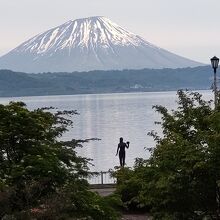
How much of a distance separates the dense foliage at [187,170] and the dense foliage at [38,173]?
1.23 meters

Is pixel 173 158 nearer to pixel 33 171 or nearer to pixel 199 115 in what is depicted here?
pixel 199 115

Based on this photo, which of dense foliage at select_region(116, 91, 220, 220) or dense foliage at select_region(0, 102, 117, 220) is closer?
dense foliage at select_region(0, 102, 117, 220)

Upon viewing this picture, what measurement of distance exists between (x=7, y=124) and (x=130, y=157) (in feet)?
163

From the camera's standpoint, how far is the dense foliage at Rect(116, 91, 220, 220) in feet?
41.9

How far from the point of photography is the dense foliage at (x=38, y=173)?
472 inches

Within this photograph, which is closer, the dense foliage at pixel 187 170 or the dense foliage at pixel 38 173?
the dense foliage at pixel 38 173

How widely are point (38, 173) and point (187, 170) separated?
2993mm

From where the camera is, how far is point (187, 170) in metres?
12.8

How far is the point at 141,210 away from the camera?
67.9 ft

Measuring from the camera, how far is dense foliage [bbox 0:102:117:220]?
12.0 m

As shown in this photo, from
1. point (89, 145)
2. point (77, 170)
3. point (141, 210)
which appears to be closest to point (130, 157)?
point (89, 145)

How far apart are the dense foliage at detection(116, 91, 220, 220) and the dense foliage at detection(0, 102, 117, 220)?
48.5 inches

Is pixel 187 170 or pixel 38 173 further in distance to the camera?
pixel 38 173

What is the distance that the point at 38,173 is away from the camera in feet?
43.0
